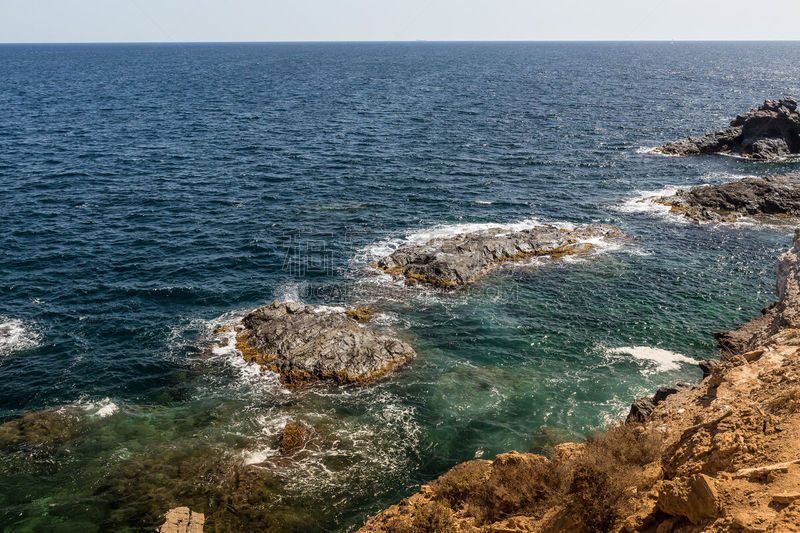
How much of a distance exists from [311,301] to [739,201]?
53049 mm

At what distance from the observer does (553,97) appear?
148500 mm

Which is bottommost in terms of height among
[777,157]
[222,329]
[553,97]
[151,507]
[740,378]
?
[151,507]

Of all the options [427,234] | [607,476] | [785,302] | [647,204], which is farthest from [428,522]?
[647,204]

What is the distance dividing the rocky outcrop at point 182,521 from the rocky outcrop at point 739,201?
59986 mm

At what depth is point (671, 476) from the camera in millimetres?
17922

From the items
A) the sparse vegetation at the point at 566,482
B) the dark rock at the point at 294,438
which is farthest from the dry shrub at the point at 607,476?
the dark rock at the point at 294,438

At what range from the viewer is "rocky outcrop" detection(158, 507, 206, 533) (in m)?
23.1

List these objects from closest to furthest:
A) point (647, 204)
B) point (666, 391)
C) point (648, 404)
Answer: point (648, 404) < point (666, 391) < point (647, 204)

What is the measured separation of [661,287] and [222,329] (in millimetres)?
37542

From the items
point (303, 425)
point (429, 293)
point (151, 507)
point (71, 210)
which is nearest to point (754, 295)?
point (429, 293)

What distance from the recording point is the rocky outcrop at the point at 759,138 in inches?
3430

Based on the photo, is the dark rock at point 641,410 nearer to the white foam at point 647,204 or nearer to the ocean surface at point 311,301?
the ocean surface at point 311,301

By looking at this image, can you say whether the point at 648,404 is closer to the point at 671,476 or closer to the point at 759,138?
the point at 671,476

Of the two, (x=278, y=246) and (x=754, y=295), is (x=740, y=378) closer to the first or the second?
(x=754, y=295)
